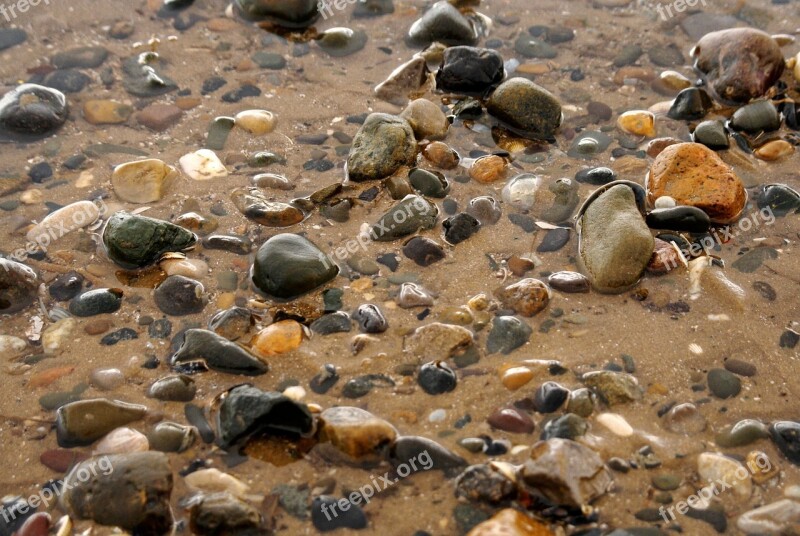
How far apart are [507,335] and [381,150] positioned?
1154 mm

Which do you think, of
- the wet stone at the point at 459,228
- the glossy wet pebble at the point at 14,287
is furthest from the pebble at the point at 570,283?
the glossy wet pebble at the point at 14,287

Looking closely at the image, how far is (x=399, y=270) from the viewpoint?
3.07 m

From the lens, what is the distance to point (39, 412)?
8.36 feet

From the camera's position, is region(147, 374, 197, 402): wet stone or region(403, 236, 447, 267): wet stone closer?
region(147, 374, 197, 402): wet stone

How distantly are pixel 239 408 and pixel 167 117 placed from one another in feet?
6.54

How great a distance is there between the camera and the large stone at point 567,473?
2.21 meters

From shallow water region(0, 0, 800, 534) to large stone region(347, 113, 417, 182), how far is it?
0.09m

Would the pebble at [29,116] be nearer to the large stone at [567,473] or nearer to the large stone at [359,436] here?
the large stone at [359,436]

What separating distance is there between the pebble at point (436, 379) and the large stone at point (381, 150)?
→ 1.16 metres

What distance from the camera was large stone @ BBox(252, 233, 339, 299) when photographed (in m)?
2.90

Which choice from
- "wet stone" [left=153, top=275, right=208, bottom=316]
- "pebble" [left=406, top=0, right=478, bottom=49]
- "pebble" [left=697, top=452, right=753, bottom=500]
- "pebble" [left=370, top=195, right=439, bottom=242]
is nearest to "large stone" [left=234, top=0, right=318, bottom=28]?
"pebble" [left=406, top=0, right=478, bottom=49]
